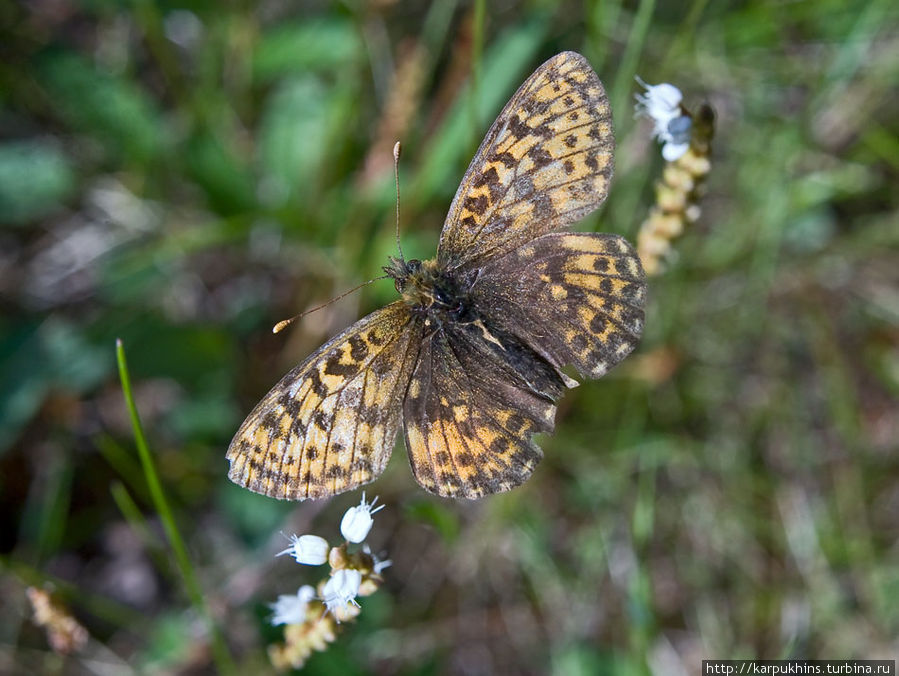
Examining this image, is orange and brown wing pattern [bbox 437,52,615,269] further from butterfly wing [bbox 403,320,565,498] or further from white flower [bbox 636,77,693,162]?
butterfly wing [bbox 403,320,565,498]

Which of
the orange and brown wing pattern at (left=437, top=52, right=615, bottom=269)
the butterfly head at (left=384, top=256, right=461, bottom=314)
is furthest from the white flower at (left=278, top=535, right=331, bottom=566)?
the orange and brown wing pattern at (left=437, top=52, right=615, bottom=269)

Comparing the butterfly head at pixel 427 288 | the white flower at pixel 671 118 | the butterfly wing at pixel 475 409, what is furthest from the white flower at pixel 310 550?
the white flower at pixel 671 118

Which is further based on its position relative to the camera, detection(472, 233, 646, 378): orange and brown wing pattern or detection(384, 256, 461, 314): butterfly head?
detection(384, 256, 461, 314): butterfly head

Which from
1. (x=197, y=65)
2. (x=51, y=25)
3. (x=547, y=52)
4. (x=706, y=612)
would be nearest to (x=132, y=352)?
(x=197, y=65)

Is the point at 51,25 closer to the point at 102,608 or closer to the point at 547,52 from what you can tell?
the point at 547,52

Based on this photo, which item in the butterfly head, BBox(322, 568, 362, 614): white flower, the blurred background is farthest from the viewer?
the blurred background

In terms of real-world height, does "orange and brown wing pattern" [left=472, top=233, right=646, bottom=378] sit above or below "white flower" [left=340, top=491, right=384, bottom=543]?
above

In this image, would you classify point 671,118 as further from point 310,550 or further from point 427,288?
point 310,550

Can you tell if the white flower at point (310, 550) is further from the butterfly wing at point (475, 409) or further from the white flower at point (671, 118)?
the white flower at point (671, 118)
